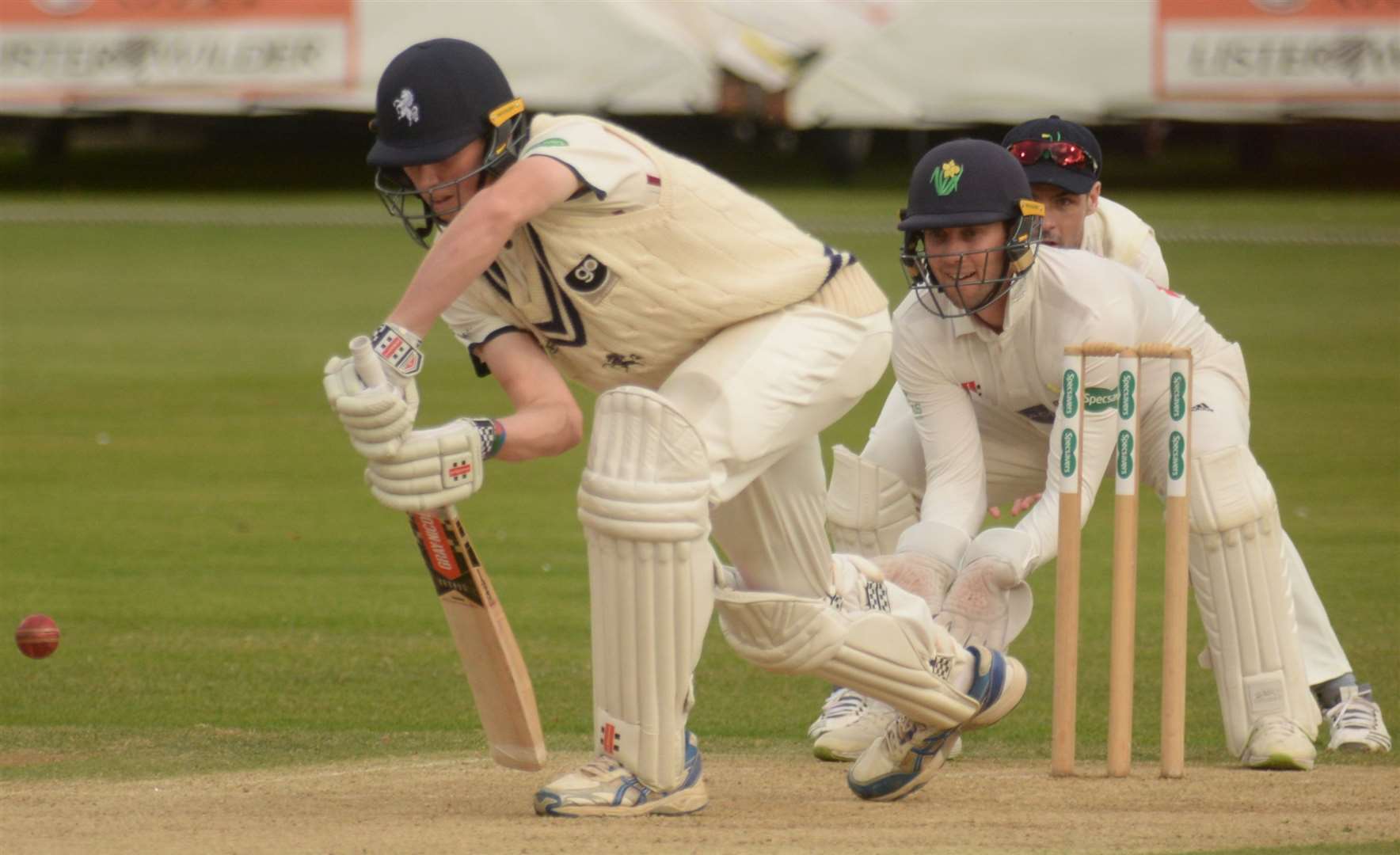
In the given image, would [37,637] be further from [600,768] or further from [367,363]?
[367,363]

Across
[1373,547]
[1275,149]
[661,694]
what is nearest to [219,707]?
[661,694]

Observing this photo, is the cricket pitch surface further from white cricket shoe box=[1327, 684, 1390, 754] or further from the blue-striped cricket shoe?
white cricket shoe box=[1327, 684, 1390, 754]

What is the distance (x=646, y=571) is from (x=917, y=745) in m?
0.78

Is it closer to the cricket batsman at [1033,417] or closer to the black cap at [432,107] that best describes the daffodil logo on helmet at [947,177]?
the cricket batsman at [1033,417]

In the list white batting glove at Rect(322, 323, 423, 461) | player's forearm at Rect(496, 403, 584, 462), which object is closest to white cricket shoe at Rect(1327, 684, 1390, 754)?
player's forearm at Rect(496, 403, 584, 462)

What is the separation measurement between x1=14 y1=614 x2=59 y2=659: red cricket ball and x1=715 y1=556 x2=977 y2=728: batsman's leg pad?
228 cm

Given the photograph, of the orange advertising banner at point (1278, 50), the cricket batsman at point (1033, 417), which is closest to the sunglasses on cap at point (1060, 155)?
the cricket batsman at point (1033, 417)

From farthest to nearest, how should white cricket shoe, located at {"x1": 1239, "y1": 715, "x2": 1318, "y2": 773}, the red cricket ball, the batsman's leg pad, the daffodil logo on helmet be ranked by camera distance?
1. the red cricket ball
2. white cricket shoe, located at {"x1": 1239, "y1": 715, "x2": 1318, "y2": 773}
3. the daffodil logo on helmet
4. the batsman's leg pad

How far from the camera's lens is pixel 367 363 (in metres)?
3.41

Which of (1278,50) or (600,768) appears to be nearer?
(600,768)

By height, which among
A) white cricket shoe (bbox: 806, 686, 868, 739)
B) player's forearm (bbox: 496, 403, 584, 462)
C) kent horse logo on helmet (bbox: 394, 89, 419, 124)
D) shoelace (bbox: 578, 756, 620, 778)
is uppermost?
kent horse logo on helmet (bbox: 394, 89, 419, 124)

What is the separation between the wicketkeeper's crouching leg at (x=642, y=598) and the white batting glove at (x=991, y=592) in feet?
2.34

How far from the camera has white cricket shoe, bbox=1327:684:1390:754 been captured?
4727mm

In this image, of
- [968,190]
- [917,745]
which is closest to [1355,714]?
[917,745]
